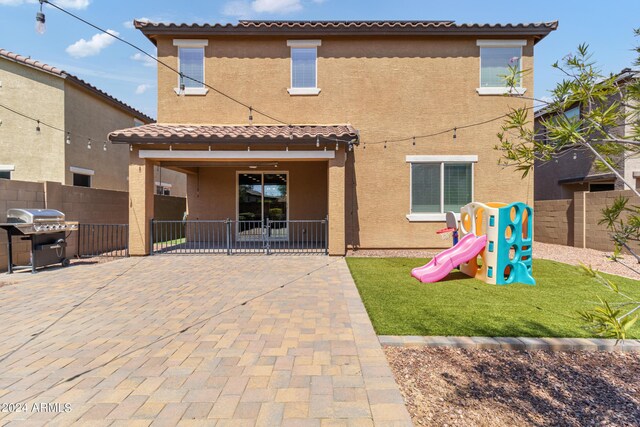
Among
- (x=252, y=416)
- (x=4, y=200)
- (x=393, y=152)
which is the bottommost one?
(x=252, y=416)

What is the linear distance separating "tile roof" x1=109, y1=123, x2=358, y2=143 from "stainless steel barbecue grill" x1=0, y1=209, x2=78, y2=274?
287 centimetres

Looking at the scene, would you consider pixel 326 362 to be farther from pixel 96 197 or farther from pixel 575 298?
pixel 96 197

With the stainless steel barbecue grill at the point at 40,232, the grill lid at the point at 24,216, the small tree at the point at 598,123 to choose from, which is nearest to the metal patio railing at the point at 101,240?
the stainless steel barbecue grill at the point at 40,232

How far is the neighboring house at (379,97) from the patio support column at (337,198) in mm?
1188

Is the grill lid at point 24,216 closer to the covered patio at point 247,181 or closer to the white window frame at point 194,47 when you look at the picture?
the covered patio at point 247,181

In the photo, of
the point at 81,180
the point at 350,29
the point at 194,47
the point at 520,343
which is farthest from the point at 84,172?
the point at 520,343

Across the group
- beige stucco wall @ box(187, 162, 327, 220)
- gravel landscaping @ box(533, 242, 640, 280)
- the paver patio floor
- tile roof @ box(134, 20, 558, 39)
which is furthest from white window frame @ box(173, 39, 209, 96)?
gravel landscaping @ box(533, 242, 640, 280)

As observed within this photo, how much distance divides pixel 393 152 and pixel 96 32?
8.64 m

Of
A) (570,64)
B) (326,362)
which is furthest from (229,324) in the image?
(570,64)

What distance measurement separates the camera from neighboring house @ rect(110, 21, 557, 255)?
11.3 m

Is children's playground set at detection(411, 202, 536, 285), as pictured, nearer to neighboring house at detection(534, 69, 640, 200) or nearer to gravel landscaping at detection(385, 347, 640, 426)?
gravel landscaping at detection(385, 347, 640, 426)

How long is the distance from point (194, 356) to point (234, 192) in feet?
33.6

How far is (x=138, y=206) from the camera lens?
9.88 m

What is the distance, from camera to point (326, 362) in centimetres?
344
